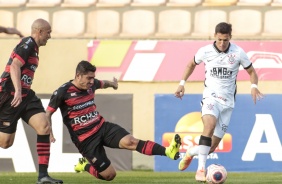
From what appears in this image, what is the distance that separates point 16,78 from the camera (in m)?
9.51

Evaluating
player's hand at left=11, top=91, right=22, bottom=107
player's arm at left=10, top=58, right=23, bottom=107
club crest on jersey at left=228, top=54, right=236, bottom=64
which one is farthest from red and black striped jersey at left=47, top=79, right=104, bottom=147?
club crest on jersey at left=228, top=54, right=236, bottom=64

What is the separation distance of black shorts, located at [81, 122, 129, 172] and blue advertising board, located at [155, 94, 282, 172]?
438cm

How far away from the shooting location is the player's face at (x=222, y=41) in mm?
10312

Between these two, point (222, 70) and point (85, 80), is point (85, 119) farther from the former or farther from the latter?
point (222, 70)

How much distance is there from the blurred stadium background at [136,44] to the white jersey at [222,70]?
385cm

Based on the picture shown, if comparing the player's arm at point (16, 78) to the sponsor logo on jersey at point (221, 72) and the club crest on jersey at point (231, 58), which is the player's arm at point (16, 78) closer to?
the sponsor logo on jersey at point (221, 72)

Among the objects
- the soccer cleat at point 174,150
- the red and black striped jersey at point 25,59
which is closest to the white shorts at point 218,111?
the soccer cleat at point 174,150

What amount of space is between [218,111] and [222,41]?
33.8 inches

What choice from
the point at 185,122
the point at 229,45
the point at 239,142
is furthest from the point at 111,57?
the point at 229,45

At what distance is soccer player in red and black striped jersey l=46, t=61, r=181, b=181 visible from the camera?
32.6ft

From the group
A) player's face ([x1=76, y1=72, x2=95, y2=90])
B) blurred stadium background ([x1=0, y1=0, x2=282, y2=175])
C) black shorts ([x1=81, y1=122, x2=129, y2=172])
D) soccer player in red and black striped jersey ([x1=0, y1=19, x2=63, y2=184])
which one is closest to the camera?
soccer player in red and black striped jersey ([x1=0, y1=19, x2=63, y2=184])

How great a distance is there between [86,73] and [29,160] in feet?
17.3

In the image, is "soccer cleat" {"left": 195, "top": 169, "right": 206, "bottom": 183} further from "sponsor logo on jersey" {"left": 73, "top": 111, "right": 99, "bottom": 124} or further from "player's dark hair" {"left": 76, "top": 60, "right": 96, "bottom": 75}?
"player's dark hair" {"left": 76, "top": 60, "right": 96, "bottom": 75}

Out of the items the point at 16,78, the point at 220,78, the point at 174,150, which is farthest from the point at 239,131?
the point at 16,78
